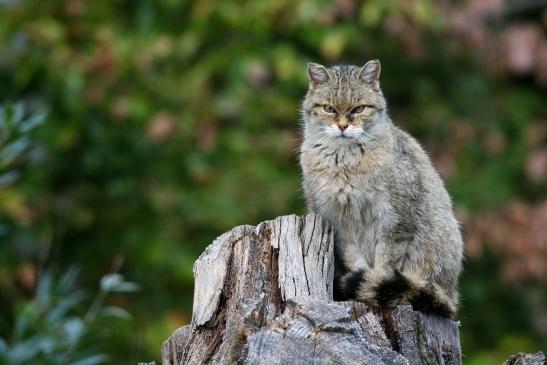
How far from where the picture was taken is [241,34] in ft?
30.7

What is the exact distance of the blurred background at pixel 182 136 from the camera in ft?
29.1

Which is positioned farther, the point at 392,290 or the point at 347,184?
the point at 347,184

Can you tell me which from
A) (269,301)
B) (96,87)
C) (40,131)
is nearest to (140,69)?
(96,87)

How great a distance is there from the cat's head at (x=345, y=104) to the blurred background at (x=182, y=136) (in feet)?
8.95

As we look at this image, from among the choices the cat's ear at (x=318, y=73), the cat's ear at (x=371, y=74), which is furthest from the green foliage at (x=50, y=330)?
the cat's ear at (x=371, y=74)

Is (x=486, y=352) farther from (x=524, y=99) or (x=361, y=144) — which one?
(x=361, y=144)

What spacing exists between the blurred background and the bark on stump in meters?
4.10

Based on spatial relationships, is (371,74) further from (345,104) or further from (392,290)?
(392,290)

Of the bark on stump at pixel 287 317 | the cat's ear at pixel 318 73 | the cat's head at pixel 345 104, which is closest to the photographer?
the bark on stump at pixel 287 317

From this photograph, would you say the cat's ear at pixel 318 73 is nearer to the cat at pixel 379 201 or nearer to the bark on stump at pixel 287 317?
the cat at pixel 379 201

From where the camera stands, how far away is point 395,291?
482 centimetres

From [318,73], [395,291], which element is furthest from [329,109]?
[395,291]

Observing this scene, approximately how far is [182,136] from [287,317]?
5.59 m

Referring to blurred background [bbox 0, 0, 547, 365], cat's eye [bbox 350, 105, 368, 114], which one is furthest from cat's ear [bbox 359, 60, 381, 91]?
blurred background [bbox 0, 0, 547, 365]
